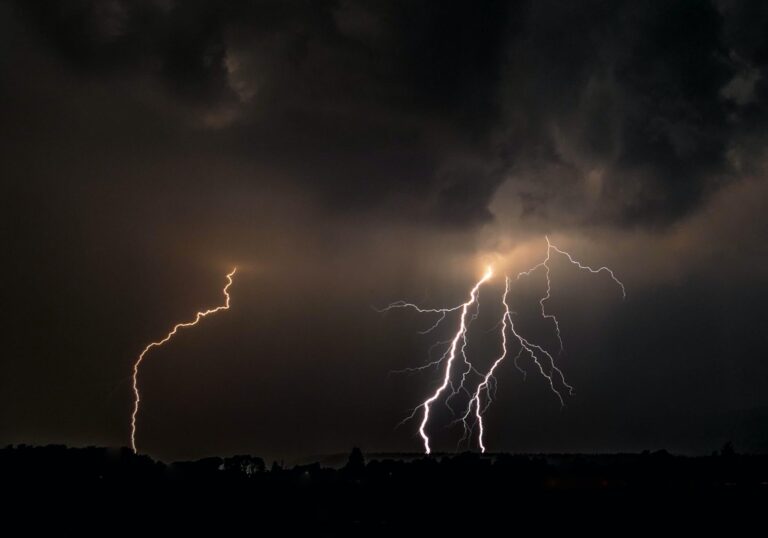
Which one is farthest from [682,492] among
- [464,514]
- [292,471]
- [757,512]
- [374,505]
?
[292,471]

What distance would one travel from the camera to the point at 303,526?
3997 centimetres

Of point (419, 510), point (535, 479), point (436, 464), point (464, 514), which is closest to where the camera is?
point (464, 514)

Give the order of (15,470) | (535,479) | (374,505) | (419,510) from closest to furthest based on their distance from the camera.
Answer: (419,510), (374,505), (535,479), (15,470)

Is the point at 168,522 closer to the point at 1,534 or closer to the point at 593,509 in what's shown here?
the point at 1,534

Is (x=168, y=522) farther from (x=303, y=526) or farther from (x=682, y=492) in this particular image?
(x=682, y=492)

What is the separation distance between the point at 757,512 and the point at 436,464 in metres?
31.2

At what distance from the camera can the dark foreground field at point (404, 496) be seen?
38562mm

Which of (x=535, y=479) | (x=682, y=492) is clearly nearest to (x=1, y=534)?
(x=535, y=479)

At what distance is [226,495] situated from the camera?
50469 mm

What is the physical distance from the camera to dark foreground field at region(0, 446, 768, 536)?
38.6 m

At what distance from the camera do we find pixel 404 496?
50.8m

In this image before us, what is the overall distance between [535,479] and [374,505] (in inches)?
558

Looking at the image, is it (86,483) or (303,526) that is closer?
(303,526)

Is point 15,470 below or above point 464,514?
above
